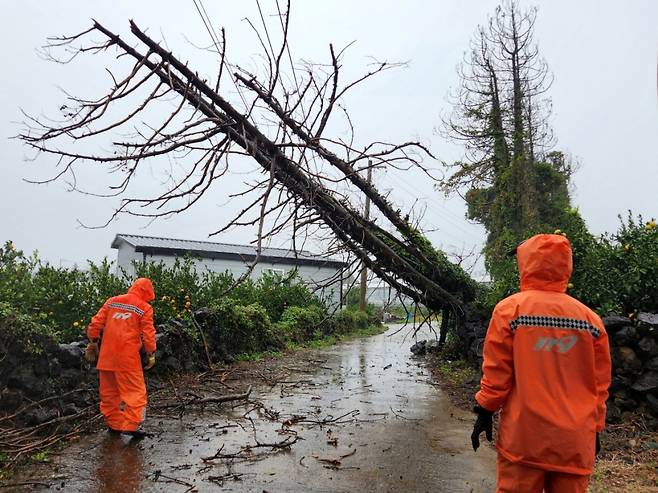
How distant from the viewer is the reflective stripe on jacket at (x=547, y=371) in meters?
2.81

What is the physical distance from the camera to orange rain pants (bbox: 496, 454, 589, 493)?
9.22 ft

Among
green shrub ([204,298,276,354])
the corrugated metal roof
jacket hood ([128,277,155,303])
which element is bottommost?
green shrub ([204,298,276,354])

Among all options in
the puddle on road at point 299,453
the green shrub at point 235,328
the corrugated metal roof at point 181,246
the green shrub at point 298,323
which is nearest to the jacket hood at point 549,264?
the puddle on road at point 299,453

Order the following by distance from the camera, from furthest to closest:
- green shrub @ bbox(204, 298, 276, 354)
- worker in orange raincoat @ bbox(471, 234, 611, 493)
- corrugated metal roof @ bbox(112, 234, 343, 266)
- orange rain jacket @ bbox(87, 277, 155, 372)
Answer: corrugated metal roof @ bbox(112, 234, 343, 266), green shrub @ bbox(204, 298, 276, 354), orange rain jacket @ bbox(87, 277, 155, 372), worker in orange raincoat @ bbox(471, 234, 611, 493)

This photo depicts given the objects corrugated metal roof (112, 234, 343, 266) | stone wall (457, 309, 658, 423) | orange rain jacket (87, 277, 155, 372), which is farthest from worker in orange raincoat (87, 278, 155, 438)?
corrugated metal roof (112, 234, 343, 266)

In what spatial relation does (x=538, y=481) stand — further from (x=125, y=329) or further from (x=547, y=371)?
(x=125, y=329)

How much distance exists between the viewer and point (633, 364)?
232 inches

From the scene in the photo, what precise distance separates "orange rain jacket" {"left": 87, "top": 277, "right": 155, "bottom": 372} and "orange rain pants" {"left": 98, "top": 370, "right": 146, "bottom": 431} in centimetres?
11

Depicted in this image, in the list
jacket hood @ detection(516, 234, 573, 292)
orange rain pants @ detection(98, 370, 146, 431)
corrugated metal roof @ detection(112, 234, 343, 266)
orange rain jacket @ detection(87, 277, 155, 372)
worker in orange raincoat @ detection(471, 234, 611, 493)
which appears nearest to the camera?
worker in orange raincoat @ detection(471, 234, 611, 493)

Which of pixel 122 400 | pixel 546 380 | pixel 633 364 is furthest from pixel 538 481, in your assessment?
pixel 122 400

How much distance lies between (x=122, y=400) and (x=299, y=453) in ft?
6.81

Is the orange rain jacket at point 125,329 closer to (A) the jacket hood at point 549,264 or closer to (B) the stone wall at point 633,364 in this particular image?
(A) the jacket hood at point 549,264

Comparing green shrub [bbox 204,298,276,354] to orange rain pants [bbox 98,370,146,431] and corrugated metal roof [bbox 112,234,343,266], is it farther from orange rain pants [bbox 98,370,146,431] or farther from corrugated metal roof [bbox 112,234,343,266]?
corrugated metal roof [bbox 112,234,343,266]

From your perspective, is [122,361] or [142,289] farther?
[142,289]
